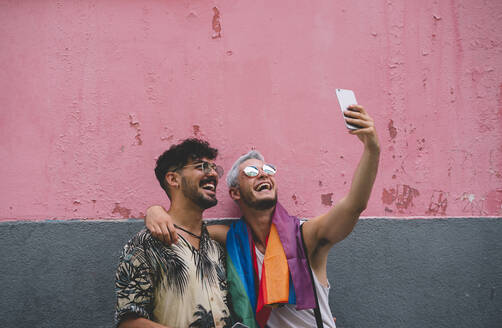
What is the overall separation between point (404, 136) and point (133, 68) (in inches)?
99.9

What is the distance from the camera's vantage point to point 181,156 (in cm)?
→ 290

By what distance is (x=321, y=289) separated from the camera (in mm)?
2723

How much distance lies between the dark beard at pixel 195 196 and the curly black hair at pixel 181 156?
0.61 ft

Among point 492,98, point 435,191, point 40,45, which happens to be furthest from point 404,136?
point 40,45

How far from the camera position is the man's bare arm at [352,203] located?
2283mm

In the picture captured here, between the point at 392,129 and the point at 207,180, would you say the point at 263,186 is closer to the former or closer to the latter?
the point at 207,180

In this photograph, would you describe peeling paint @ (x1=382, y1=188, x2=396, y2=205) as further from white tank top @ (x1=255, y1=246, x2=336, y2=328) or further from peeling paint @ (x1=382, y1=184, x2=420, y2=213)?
white tank top @ (x1=255, y1=246, x2=336, y2=328)

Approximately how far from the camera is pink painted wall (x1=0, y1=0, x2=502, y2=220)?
3.27m

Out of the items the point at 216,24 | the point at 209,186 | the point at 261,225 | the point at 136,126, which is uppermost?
the point at 216,24

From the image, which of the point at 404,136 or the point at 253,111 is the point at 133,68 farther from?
the point at 404,136

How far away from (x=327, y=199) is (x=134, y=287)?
1.81 m

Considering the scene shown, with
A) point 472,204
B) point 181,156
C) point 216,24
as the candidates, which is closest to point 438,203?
point 472,204

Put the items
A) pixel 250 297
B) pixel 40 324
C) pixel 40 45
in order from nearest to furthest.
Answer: pixel 250 297 < pixel 40 324 < pixel 40 45

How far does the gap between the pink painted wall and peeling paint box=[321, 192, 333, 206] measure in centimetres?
2
